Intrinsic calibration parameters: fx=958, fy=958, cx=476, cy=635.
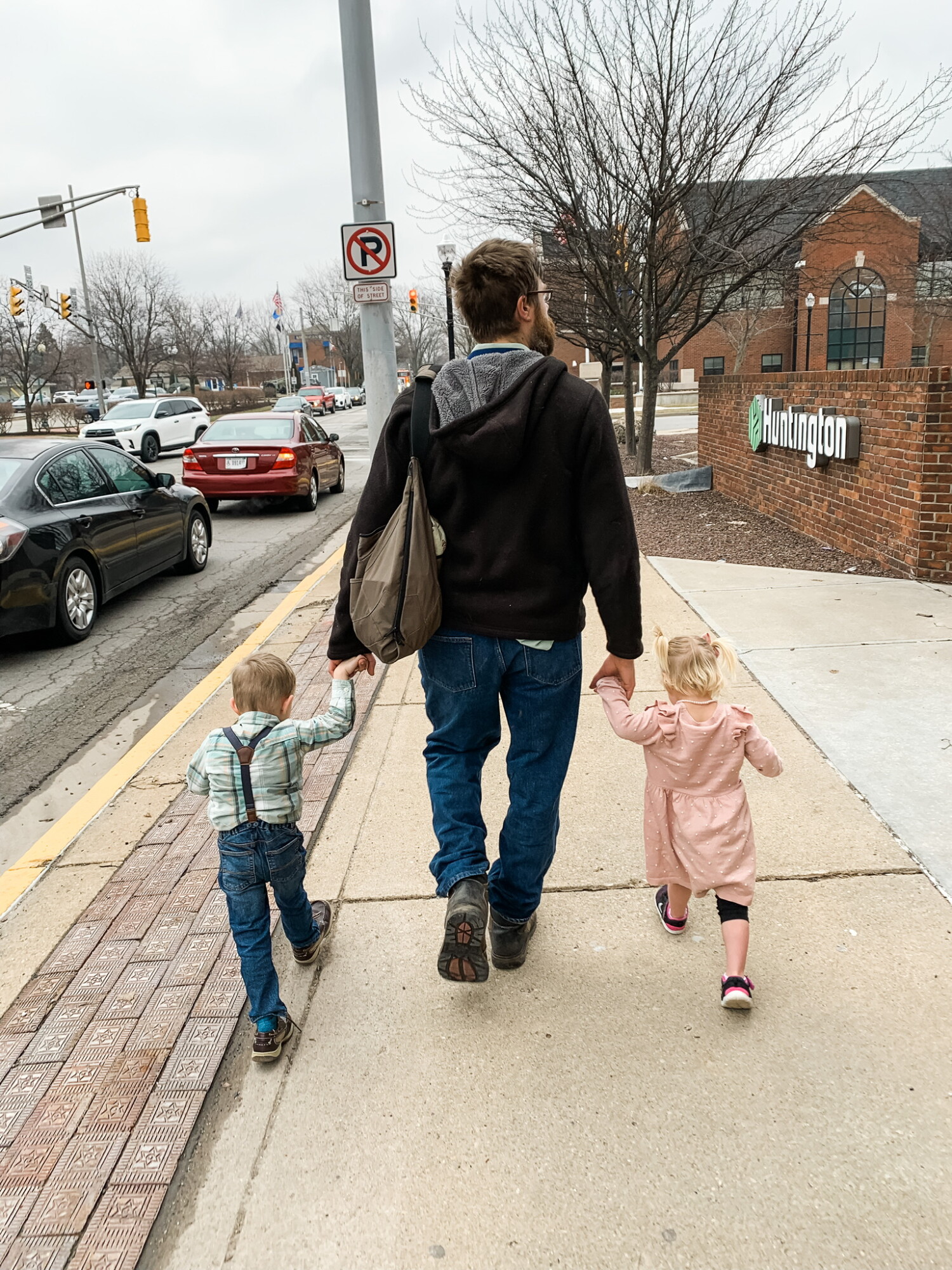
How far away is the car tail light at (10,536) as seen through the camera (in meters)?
6.45

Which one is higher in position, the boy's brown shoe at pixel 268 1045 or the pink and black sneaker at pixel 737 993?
the pink and black sneaker at pixel 737 993

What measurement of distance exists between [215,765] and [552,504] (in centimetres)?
109

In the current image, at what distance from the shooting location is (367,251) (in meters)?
7.93

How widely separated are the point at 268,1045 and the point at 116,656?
16.5 feet

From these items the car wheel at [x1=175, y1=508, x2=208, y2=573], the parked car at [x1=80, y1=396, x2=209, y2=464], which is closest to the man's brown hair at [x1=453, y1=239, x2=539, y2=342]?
the car wheel at [x1=175, y1=508, x2=208, y2=573]

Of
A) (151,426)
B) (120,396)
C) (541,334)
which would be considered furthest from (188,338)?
(541,334)

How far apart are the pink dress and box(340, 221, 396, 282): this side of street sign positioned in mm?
6245

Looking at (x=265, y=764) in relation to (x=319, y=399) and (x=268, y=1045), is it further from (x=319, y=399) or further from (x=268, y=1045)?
(x=319, y=399)

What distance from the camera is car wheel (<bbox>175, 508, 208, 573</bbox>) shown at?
31.6ft

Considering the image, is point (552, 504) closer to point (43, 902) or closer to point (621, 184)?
point (43, 902)

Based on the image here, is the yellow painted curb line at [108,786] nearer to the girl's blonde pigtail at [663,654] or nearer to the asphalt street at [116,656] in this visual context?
the asphalt street at [116,656]

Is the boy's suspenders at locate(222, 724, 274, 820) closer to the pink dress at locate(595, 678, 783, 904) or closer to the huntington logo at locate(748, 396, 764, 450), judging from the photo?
the pink dress at locate(595, 678, 783, 904)

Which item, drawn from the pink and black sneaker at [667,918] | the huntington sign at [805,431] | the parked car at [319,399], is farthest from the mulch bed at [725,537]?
the parked car at [319,399]

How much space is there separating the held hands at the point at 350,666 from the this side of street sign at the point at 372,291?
19.6 ft
